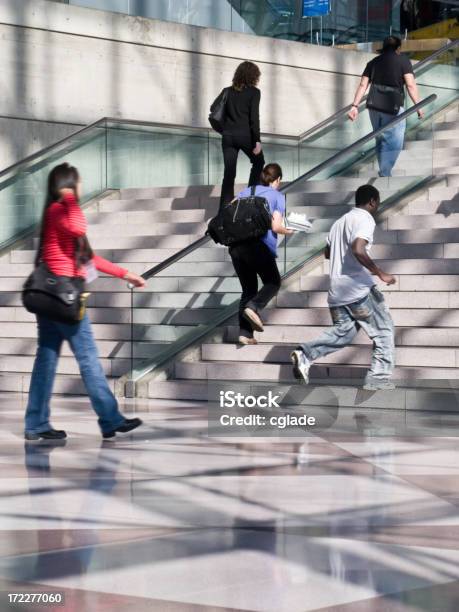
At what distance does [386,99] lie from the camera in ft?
55.9

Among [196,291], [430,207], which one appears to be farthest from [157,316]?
[430,207]

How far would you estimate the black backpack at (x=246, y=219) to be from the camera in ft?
39.9

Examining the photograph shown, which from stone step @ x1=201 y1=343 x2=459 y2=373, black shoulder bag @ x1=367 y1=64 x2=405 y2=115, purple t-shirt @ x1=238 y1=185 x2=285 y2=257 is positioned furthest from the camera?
black shoulder bag @ x1=367 y1=64 x2=405 y2=115

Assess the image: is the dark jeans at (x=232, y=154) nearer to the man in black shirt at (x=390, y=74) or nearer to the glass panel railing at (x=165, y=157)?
the man in black shirt at (x=390, y=74)

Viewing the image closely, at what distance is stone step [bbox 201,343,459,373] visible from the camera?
11.8 m

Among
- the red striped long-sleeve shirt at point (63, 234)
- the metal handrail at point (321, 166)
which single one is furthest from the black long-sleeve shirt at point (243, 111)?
the red striped long-sleeve shirt at point (63, 234)

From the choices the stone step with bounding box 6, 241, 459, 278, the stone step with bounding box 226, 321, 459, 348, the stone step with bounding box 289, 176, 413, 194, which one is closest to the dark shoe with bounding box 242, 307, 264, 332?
the stone step with bounding box 226, 321, 459, 348

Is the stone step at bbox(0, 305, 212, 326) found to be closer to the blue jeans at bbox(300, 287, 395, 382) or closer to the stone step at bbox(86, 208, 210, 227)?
the blue jeans at bbox(300, 287, 395, 382)

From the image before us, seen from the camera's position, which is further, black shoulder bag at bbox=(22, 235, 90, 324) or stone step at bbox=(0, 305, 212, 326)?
stone step at bbox=(0, 305, 212, 326)

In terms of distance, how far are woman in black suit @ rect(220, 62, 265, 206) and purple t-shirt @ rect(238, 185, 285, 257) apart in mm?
2023

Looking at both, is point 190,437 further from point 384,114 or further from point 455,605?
point 384,114

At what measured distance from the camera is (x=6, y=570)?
490cm

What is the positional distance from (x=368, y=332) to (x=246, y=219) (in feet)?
6.11

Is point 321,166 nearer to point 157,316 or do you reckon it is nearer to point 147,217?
point 157,316
